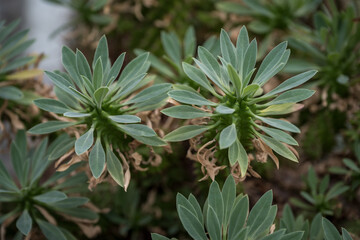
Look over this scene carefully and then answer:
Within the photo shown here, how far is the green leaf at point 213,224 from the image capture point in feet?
2.08

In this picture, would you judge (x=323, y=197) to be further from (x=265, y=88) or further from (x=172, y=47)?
(x=172, y=47)

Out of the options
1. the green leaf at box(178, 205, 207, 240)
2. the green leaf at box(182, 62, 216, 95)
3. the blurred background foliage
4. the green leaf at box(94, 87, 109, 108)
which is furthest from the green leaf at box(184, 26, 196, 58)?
the green leaf at box(178, 205, 207, 240)

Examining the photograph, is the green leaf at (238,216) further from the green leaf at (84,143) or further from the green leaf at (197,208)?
the green leaf at (84,143)

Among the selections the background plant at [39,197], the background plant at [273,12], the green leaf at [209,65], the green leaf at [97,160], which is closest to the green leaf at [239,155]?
the green leaf at [209,65]

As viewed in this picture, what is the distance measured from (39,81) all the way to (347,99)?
78cm

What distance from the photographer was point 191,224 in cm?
65

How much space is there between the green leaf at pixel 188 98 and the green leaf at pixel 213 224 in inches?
7.1

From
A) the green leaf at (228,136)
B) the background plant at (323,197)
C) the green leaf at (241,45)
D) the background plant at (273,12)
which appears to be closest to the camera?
the green leaf at (228,136)

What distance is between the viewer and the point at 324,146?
3.50 ft

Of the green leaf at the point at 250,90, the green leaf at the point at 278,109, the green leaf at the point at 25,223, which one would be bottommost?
the green leaf at the point at 25,223

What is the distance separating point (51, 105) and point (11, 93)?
0.21 m

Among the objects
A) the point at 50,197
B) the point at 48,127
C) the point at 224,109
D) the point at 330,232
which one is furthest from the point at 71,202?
the point at 330,232

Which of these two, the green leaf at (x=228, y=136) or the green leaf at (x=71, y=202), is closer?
the green leaf at (x=228, y=136)

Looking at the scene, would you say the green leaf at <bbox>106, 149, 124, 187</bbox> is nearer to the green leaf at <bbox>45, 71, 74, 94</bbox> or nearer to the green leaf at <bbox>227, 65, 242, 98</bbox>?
the green leaf at <bbox>45, 71, 74, 94</bbox>
